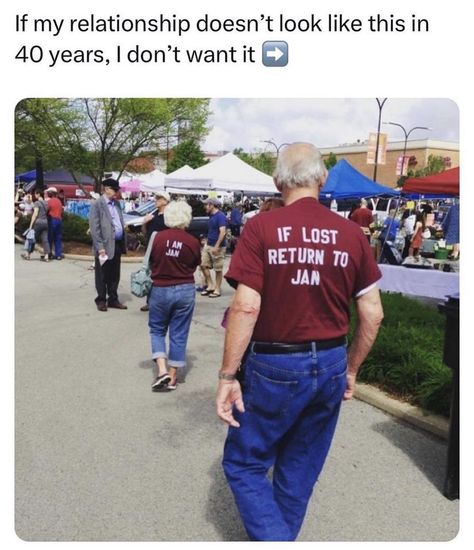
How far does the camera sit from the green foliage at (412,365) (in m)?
4.38

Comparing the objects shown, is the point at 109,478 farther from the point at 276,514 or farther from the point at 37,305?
the point at 37,305

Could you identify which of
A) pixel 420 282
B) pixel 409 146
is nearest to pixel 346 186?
pixel 420 282

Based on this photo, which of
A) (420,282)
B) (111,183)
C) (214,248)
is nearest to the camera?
(111,183)

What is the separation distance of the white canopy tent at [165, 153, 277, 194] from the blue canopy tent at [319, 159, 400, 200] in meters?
1.92

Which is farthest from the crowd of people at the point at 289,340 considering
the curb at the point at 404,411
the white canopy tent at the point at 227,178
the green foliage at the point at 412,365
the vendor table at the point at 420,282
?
the white canopy tent at the point at 227,178

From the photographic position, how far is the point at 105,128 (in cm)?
2080

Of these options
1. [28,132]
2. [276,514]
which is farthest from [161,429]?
[28,132]

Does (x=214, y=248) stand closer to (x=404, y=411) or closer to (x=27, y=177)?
(x=404, y=411)

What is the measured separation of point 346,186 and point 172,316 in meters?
11.3

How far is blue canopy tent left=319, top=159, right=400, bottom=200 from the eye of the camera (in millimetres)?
15078

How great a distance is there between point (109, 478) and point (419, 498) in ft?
6.22

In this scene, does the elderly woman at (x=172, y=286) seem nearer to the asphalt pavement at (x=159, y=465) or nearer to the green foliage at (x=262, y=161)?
the asphalt pavement at (x=159, y=465)

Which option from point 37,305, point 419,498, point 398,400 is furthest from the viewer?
point 37,305

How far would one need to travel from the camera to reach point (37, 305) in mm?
8656
